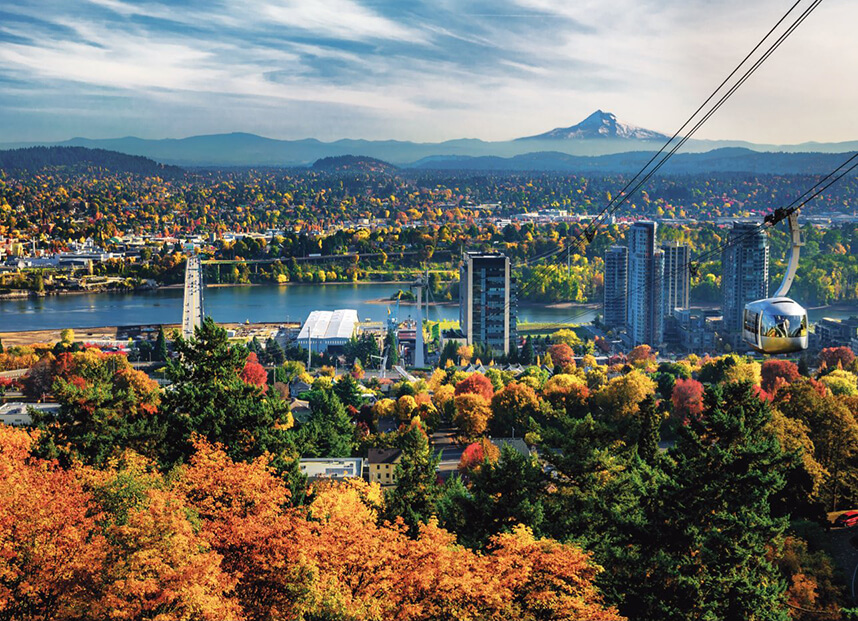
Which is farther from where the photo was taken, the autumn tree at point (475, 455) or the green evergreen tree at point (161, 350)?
the green evergreen tree at point (161, 350)

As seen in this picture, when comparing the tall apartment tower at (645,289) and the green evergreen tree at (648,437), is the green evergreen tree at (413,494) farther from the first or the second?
the tall apartment tower at (645,289)

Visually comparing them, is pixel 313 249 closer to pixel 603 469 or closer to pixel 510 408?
pixel 510 408

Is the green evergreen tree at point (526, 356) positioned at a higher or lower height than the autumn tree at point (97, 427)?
lower

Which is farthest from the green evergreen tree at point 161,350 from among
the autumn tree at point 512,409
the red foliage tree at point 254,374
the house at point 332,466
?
the house at point 332,466

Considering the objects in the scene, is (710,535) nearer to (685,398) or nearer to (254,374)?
(685,398)

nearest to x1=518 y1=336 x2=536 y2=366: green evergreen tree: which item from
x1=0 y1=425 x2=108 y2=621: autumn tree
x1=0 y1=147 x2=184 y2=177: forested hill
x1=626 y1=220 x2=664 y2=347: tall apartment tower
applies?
x1=626 y1=220 x2=664 y2=347: tall apartment tower

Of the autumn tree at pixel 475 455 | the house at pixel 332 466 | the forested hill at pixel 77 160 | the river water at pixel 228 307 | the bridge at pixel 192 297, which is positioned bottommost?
the river water at pixel 228 307

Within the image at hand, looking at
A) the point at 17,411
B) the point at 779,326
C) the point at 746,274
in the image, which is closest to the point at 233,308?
the point at 746,274
